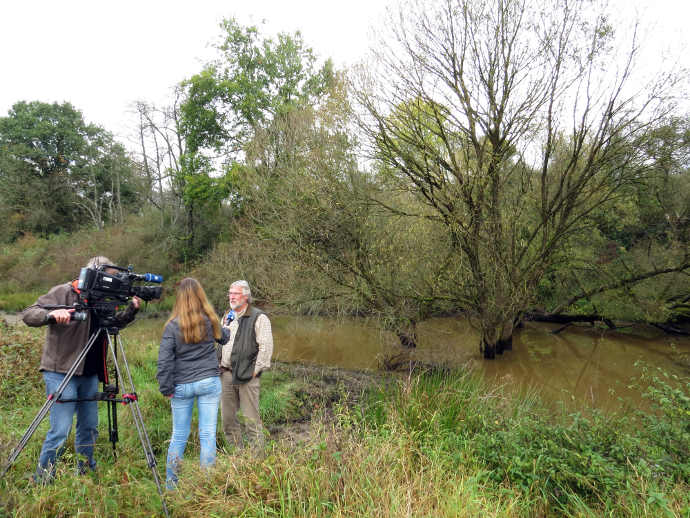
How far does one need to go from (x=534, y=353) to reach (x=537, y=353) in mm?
130

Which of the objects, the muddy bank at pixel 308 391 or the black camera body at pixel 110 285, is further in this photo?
the muddy bank at pixel 308 391

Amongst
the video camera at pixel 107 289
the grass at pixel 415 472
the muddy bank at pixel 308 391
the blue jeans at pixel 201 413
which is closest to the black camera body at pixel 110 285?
the video camera at pixel 107 289

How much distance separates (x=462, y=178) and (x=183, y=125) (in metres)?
18.9

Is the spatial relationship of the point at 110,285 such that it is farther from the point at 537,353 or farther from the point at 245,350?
the point at 537,353

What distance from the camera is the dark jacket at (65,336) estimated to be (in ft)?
10.2

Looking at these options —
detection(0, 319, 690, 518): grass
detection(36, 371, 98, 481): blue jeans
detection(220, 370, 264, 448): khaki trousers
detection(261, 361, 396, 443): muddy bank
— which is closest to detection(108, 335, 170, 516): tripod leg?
detection(0, 319, 690, 518): grass

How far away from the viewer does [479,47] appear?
26.7 feet

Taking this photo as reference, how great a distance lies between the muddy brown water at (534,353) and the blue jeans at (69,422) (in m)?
6.47

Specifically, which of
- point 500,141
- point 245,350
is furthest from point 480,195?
point 245,350

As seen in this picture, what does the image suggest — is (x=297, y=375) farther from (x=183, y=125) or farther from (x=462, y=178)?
(x=183, y=125)

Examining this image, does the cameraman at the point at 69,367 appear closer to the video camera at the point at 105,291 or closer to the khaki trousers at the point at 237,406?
the video camera at the point at 105,291

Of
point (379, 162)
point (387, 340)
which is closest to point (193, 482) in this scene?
point (387, 340)

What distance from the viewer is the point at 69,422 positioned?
3115mm

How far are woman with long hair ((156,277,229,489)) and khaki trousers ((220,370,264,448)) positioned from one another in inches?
21.9
